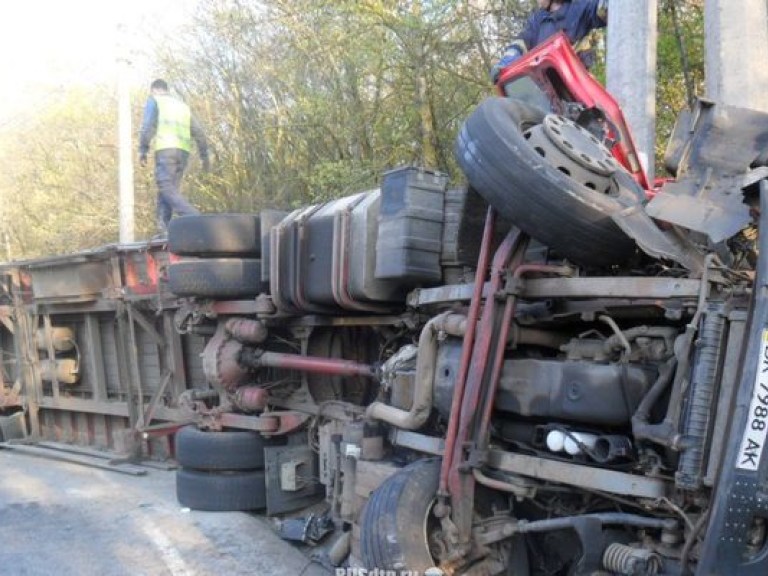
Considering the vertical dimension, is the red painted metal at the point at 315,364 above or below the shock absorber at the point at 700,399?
below

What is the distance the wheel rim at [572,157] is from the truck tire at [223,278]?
2.83 meters

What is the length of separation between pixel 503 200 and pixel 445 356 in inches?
28.5

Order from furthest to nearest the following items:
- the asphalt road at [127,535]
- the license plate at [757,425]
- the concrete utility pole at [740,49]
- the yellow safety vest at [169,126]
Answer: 1. the yellow safety vest at [169,126]
2. the concrete utility pole at [740,49]
3. the asphalt road at [127,535]
4. the license plate at [757,425]

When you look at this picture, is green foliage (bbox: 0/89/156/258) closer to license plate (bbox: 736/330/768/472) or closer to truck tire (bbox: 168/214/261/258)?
truck tire (bbox: 168/214/261/258)

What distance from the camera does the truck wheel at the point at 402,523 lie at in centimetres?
293

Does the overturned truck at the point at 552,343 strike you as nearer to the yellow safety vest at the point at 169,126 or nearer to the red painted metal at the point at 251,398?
the red painted metal at the point at 251,398

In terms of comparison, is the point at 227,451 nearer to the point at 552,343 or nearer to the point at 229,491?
the point at 229,491

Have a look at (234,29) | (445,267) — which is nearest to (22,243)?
(234,29)

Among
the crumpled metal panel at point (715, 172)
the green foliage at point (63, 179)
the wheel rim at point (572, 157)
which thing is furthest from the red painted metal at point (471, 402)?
the green foliage at point (63, 179)

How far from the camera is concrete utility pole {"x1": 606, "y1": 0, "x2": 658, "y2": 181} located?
19.0ft

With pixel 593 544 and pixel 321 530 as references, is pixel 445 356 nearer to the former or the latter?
pixel 593 544

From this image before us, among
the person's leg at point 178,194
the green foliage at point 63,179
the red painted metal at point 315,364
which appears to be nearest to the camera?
the red painted metal at point 315,364

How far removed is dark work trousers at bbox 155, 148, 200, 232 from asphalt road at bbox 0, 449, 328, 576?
3025 millimetres

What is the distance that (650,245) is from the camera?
280 cm
